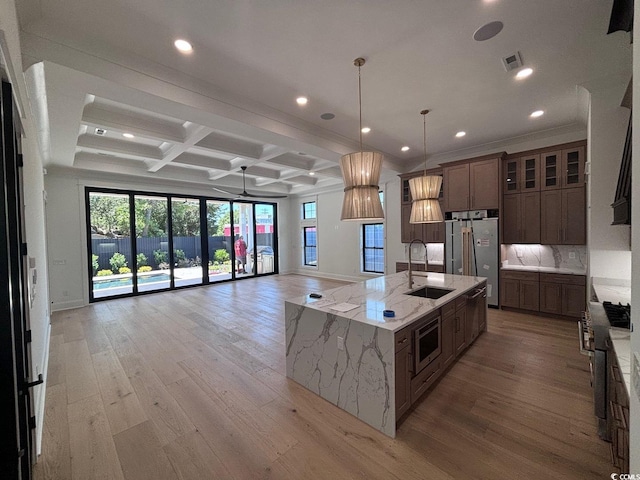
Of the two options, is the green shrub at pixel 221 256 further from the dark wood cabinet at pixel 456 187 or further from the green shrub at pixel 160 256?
the dark wood cabinet at pixel 456 187

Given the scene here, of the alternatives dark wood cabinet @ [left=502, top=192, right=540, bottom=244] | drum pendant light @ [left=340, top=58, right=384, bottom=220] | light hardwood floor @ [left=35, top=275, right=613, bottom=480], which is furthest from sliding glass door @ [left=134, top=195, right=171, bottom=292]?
dark wood cabinet @ [left=502, top=192, right=540, bottom=244]

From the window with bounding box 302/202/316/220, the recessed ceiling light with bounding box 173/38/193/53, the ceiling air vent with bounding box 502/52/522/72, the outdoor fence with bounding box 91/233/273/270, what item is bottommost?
the outdoor fence with bounding box 91/233/273/270

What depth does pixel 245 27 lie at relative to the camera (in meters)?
2.27

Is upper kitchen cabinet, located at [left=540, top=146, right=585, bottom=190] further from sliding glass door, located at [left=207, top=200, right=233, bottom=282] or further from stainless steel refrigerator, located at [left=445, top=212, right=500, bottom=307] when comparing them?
sliding glass door, located at [left=207, top=200, right=233, bottom=282]

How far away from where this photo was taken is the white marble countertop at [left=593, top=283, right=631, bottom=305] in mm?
2582

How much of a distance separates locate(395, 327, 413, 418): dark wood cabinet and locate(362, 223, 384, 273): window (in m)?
5.64

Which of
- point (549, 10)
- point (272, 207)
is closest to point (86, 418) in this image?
point (549, 10)

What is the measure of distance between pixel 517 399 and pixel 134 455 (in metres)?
3.25

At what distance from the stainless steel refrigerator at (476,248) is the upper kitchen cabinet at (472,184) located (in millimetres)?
205

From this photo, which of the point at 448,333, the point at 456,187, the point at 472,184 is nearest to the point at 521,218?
the point at 472,184

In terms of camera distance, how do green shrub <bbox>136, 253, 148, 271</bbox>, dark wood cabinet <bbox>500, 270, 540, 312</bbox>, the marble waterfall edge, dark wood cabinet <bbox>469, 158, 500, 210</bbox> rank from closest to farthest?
the marble waterfall edge, dark wood cabinet <bbox>500, 270, 540, 312</bbox>, dark wood cabinet <bbox>469, 158, 500, 210</bbox>, green shrub <bbox>136, 253, 148, 271</bbox>

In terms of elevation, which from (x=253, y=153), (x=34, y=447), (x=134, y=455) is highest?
(x=253, y=153)

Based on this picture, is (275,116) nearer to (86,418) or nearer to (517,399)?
(86,418)

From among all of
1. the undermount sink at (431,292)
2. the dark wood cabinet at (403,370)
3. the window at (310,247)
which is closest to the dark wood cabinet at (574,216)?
the undermount sink at (431,292)
